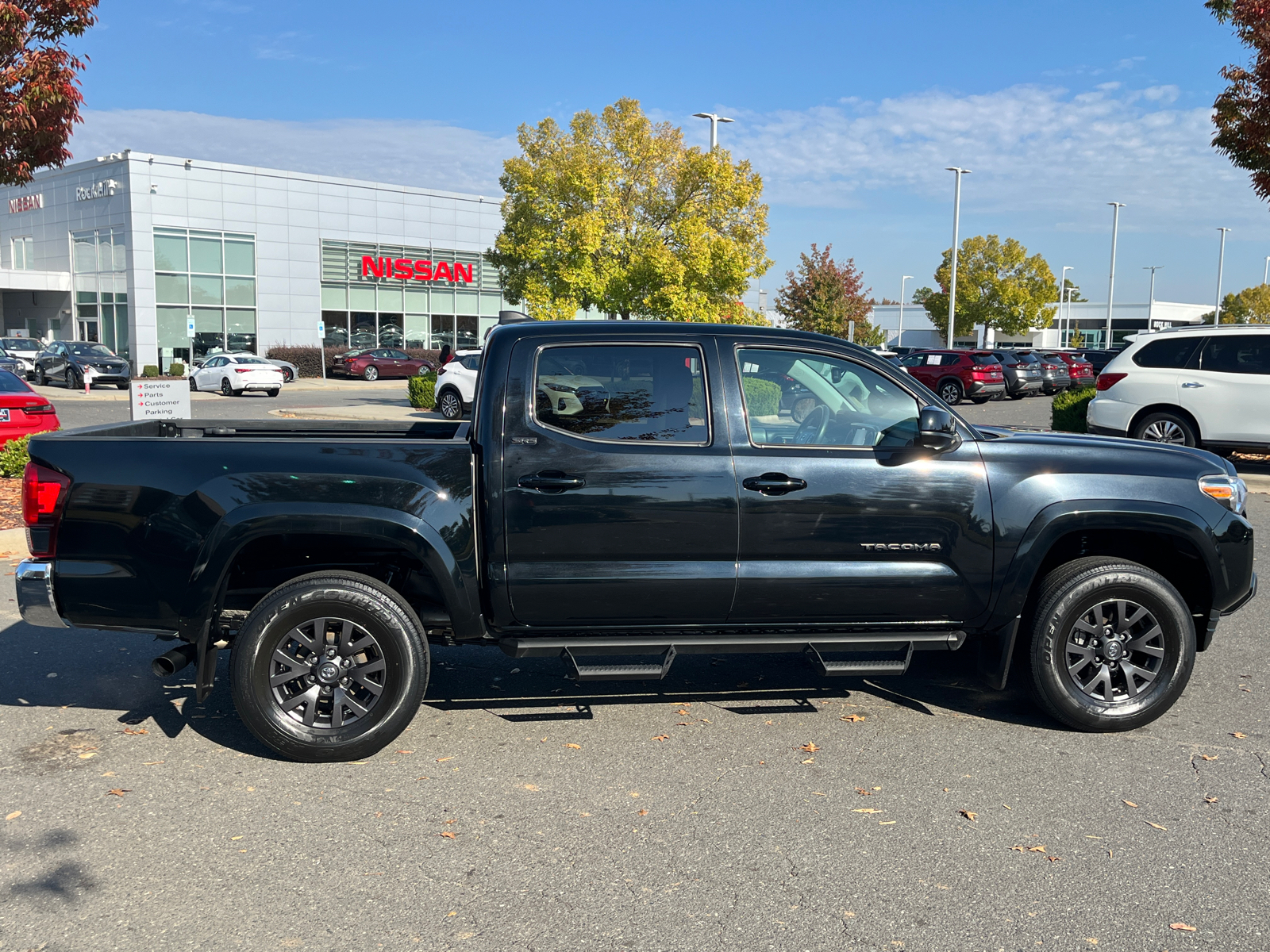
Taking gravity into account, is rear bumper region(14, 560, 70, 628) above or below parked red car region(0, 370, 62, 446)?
below

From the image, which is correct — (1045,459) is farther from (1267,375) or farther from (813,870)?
(1267,375)

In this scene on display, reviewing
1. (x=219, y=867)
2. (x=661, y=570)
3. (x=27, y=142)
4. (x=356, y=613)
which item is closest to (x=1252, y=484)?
(x=661, y=570)

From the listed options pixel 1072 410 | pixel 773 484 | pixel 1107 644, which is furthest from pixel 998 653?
pixel 1072 410

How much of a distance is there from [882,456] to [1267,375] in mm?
10292

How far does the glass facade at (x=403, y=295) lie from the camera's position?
47.9 meters

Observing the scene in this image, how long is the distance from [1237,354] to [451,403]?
598 inches

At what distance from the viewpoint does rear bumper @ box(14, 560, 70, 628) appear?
4453 mm

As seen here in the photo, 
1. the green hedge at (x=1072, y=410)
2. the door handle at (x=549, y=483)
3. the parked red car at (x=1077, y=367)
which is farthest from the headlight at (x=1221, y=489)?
the parked red car at (x=1077, y=367)

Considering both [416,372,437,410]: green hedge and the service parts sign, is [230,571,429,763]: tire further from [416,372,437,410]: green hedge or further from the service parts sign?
[416,372,437,410]: green hedge

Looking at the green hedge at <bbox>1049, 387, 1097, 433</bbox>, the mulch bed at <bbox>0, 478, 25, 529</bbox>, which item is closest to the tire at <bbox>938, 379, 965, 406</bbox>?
the green hedge at <bbox>1049, 387, 1097, 433</bbox>

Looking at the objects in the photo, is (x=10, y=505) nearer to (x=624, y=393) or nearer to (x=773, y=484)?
(x=624, y=393)

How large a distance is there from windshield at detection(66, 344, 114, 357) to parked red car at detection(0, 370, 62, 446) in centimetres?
2615

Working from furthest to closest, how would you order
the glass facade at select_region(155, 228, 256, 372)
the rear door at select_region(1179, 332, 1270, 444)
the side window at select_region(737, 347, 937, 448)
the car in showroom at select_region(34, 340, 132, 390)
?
the glass facade at select_region(155, 228, 256, 372) → the car in showroom at select_region(34, 340, 132, 390) → the rear door at select_region(1179, 332, 1270, 444) → the side window at select_region(737, 347, 937, 448)

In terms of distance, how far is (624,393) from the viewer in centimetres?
479
